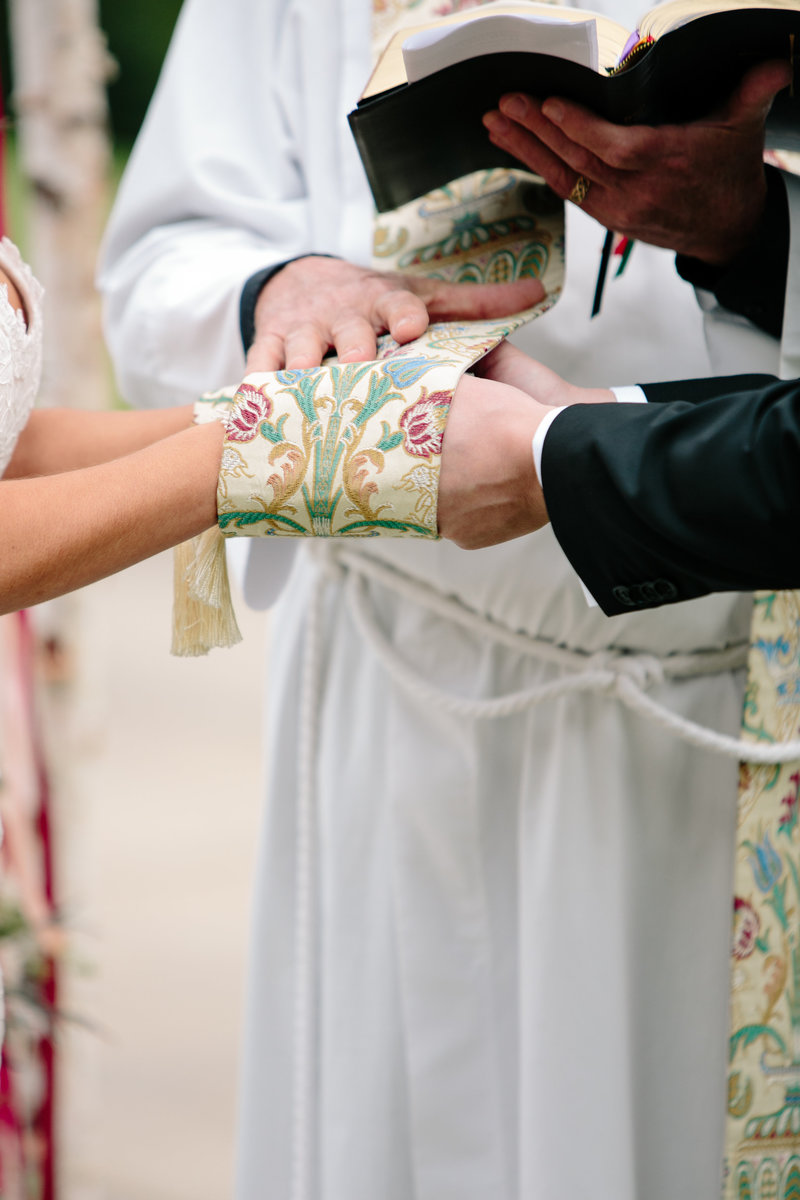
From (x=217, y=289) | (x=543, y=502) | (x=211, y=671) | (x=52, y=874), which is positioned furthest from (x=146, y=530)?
(x=211, y=671)

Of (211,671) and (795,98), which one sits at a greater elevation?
(211,671)

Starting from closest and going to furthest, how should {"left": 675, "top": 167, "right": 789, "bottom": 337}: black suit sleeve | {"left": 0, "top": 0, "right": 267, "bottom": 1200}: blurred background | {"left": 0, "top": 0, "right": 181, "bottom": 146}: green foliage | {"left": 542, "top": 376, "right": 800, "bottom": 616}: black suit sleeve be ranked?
{"left": 542, "top": 376, "right": 800, "bottom": 616}: black suit sleeve
{"left": 675, "top": 167, "right": 789, "bottom": 337}: black suit sleeve
{"left": 0, "top": 0, "right": 267, "bottom": 1200}: blurred background
{"left": 0, "top": 0, "right": 181, "bottom": 146}: green foliage

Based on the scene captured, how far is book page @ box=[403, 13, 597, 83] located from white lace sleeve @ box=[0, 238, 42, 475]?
12.4 inches

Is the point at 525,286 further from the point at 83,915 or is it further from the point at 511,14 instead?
the point at 83,915

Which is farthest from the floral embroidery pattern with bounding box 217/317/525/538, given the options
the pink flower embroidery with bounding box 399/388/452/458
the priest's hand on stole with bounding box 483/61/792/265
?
the priest's hand on stole with bounding box 483/61/792/265

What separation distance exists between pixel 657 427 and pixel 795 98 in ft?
1.06

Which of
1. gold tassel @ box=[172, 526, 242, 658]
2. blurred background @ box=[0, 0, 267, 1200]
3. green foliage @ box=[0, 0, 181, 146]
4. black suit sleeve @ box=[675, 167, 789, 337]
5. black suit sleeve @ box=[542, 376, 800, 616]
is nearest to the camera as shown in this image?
black suit sleeve @ box=[542, 376, 800, 616]

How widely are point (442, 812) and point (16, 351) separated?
0.55 m

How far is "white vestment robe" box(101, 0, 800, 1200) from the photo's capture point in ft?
3.37

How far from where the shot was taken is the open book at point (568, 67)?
78cm

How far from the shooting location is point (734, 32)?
0.79 meters

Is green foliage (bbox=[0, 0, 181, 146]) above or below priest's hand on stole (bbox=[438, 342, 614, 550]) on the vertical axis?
above

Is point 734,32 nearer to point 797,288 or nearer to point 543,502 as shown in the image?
point 797,288

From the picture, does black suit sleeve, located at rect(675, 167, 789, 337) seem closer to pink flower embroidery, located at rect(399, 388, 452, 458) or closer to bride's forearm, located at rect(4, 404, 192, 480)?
pink flower embroidery, located at rect(399, 388, 452, 458)
